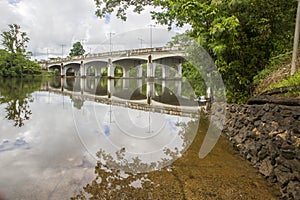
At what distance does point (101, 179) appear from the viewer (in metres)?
3.28

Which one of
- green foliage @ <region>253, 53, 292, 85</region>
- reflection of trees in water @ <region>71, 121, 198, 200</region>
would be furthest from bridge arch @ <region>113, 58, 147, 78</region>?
reflection of trees in water @ <region>71, 121, 198, 200</region>

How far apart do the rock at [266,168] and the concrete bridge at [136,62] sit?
10888 millimetres

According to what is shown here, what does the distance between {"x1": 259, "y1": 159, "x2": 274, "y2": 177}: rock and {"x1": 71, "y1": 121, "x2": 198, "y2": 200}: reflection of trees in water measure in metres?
1.51

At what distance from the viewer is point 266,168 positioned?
3.56 metres

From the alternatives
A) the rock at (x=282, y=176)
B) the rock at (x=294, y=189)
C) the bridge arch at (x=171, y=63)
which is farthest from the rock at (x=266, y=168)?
the bridge arch at (x=171, y=63)

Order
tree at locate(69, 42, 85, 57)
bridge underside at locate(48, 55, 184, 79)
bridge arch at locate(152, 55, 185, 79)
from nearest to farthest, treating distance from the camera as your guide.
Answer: bridge arch at locate(152, 55, 185, 79) → bridge underside at locate(48, 55, 184, 79) → tree at locate(69, 42, 85, 57)

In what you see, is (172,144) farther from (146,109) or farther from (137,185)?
(146,109)

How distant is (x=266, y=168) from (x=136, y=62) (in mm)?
33875

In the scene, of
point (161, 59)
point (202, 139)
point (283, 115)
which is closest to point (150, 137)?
point (202, 139)

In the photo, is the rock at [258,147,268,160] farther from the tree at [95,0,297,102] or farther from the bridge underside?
the bridge underside

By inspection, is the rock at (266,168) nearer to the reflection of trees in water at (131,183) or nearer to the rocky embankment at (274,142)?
the rocky embankment at (274,142)

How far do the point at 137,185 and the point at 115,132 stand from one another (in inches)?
113

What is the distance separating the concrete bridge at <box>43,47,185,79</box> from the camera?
80.9 feet

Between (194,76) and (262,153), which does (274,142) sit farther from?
(194,76)
